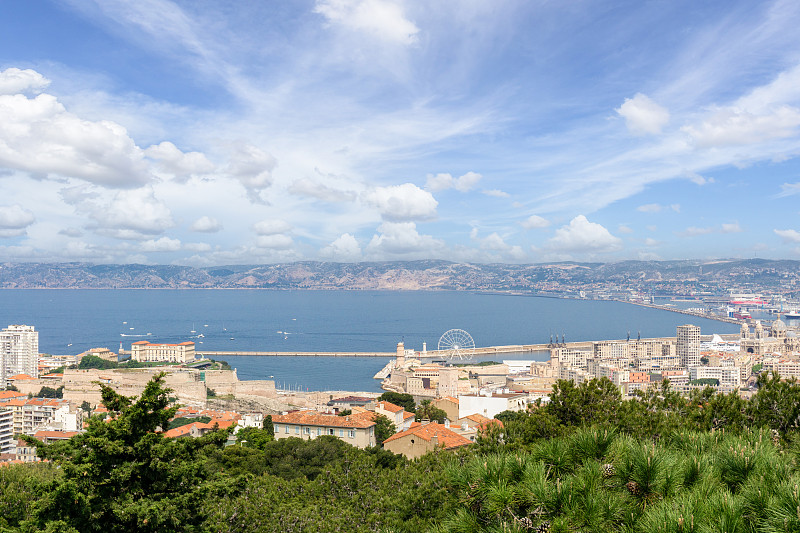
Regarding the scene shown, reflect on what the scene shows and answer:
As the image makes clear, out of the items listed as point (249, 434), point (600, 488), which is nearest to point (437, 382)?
point (249, 434)

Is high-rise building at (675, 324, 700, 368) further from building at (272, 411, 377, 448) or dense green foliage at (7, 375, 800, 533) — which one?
dense green foliage at (7, 375, 800, 533)

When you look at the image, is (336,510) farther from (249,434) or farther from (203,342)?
(203,342)

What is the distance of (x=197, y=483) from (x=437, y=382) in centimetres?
3680

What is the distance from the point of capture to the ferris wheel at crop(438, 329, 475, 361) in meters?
57.2

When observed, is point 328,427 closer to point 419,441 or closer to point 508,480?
point 419,441

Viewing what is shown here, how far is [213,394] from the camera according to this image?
37.2 meters

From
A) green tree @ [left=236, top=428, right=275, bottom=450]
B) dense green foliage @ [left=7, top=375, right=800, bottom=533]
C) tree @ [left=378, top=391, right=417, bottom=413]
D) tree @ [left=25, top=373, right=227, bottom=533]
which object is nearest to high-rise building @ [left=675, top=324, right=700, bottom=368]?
tree @ [left=378, top=391, right=417, bottom=413]

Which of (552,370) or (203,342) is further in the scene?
(203,342)

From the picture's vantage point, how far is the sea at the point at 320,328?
52.2m

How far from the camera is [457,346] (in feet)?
193

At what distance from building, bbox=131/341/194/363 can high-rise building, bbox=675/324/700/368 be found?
147 feet

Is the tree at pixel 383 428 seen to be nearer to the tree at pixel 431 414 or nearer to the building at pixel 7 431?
the tree at pixel 431 414

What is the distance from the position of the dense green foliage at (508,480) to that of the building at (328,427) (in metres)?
7.27

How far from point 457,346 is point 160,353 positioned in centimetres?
2726
